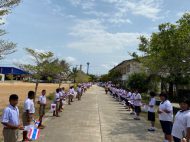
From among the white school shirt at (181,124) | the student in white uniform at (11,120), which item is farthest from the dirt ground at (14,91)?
the white school shirt at (181,124)

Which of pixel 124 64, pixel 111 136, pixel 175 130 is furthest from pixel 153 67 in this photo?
pixel 124 64

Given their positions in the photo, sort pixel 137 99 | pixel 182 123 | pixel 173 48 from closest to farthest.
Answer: pixel 182 123
pixel 137 99
pixel 173 48

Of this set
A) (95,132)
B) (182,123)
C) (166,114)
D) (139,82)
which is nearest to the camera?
(182,123)

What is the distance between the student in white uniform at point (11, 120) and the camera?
27.6ft

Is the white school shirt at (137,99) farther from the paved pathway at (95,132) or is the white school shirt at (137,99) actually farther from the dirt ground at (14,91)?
the dirt ground at (14,91)

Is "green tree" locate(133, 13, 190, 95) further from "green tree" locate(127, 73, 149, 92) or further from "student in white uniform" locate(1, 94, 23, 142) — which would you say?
"green tree" locate(127, 73, 149, 92)

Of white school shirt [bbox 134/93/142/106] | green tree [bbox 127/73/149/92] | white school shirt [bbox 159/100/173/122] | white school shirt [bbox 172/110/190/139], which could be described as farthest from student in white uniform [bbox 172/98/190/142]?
green tree [bbox 127/73/149/92]

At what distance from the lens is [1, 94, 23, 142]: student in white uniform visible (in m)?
8.40

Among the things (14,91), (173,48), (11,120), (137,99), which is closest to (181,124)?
(11,120)

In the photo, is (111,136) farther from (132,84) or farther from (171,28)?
(132,84)

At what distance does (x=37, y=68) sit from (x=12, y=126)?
18866 millimetres

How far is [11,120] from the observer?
846 cm

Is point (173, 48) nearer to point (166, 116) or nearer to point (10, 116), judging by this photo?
point (166, 116)

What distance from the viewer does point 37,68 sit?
2709 cm
